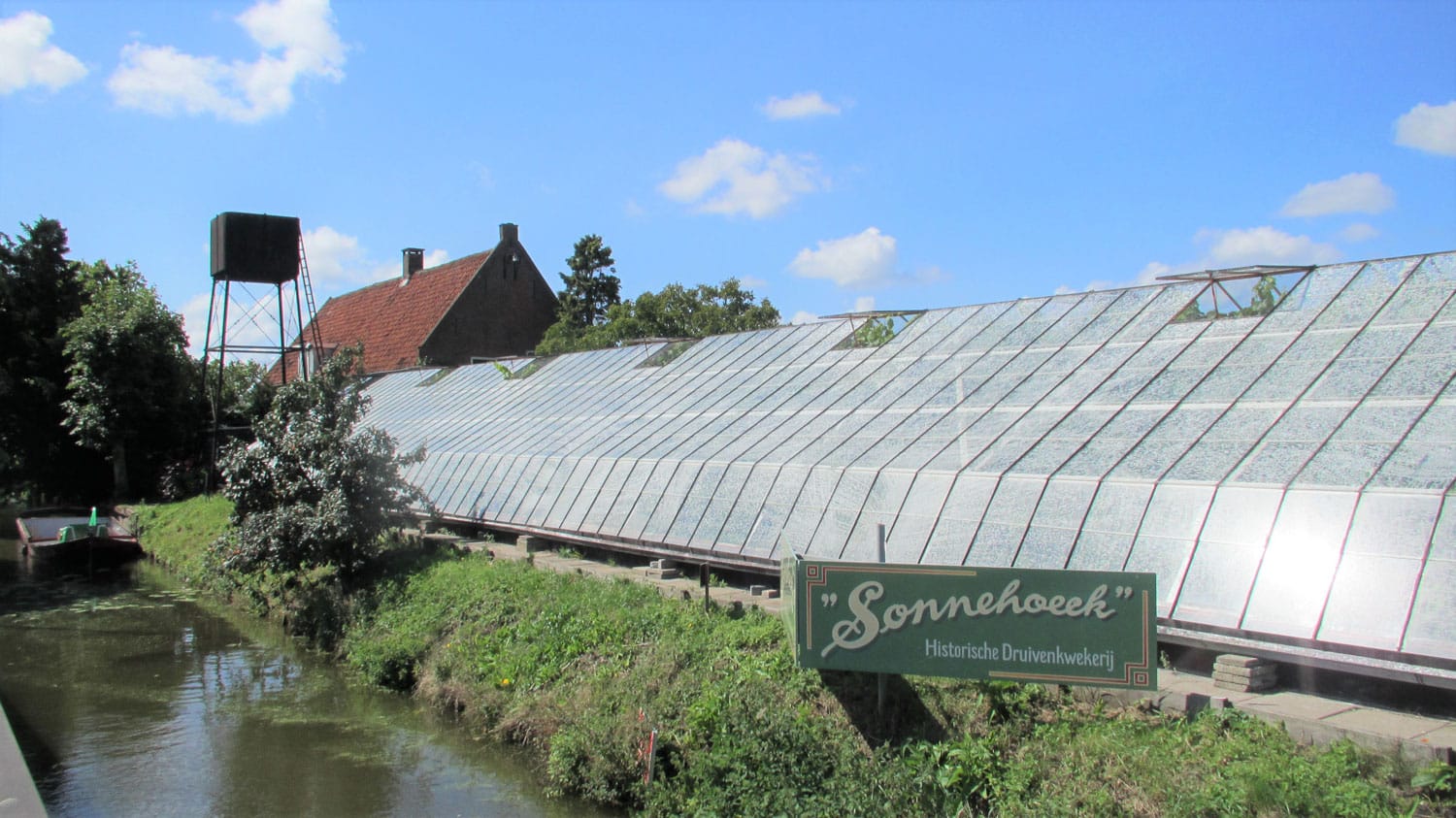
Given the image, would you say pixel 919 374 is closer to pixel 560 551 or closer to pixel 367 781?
pixel 560 551

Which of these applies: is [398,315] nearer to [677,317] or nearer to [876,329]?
[677,317]

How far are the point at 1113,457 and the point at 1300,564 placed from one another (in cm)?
285

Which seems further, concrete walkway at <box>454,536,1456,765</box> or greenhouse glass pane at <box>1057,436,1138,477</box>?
greenhouse glass pane at <box>1057,436,1138,477</box>

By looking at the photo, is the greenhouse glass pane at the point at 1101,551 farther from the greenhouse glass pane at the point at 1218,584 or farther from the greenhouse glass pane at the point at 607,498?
the greenhouse glass pane at the point at 607,498

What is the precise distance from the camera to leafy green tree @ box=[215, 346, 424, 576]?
66.1 feet

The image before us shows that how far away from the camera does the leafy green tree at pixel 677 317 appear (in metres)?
45.6

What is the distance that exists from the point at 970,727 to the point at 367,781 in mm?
7579

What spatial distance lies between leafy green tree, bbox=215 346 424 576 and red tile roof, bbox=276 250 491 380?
21.8 m

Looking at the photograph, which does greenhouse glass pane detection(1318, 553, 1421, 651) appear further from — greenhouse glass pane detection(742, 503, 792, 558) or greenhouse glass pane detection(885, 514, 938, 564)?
greenhouse glass pane detection(742, 503, 792, 558)

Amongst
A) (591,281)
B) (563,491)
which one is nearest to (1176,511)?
(563,491)

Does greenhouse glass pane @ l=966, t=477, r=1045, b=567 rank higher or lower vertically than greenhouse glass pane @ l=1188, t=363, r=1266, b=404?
lower

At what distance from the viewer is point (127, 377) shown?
3791 centimetres

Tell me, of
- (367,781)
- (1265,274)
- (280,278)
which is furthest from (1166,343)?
(280,278)

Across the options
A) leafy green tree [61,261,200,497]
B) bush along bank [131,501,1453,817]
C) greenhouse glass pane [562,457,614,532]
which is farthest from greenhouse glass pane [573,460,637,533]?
leafy green tree [61,261,200,497]
